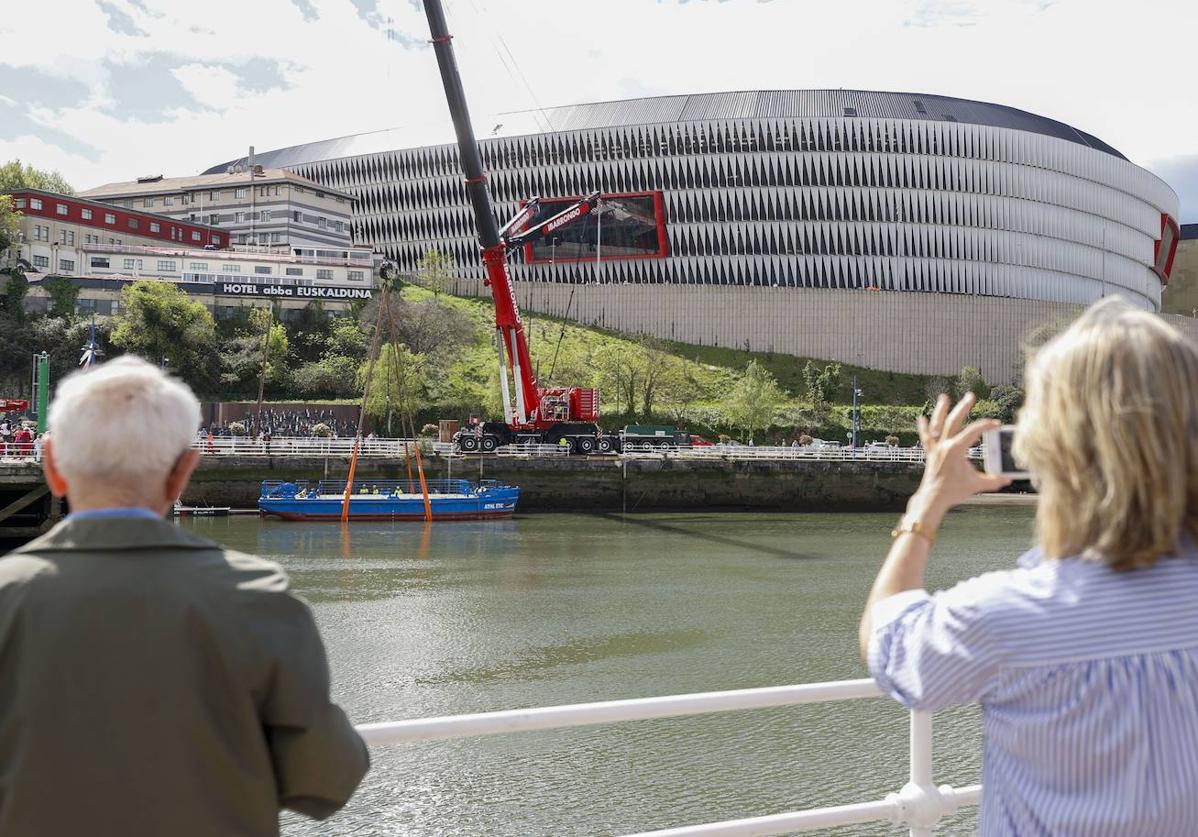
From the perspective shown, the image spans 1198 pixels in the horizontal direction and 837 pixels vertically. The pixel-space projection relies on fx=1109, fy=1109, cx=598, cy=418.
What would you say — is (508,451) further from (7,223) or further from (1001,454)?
(7,223)

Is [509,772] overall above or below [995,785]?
below

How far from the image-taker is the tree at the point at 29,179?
93.0 metres

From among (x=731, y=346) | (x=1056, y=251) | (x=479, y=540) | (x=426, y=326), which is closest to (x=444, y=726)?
(x=479, y=540)

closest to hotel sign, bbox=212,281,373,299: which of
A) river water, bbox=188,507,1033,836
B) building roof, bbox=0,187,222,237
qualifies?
building roof, bbox=0,187,222,237

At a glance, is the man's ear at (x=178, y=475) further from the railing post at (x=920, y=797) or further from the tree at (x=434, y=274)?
the tree at (x=434, y=274)

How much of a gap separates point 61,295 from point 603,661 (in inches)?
2548

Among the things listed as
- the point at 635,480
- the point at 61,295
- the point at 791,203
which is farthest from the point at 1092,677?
the point at 791,203

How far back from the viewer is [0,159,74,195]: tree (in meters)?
93.0

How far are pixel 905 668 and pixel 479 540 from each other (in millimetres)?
33874

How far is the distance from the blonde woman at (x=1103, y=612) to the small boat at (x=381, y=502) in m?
39.9

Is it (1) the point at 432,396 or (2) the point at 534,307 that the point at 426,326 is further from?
(2) the point at 534,307

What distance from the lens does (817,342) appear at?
81000mm

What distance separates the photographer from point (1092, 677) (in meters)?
1.91

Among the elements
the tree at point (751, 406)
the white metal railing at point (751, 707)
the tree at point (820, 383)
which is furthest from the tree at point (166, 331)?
the white metal railing at point (751, 707)
